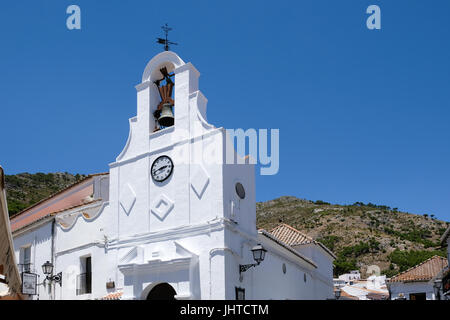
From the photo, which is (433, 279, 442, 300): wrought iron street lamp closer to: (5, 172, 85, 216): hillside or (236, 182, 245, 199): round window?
(236, 182, 245, 199): round window

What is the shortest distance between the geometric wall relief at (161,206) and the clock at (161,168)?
0.69 meters

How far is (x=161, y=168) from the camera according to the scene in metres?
19.7

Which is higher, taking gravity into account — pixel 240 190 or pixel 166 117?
pixel 166 117

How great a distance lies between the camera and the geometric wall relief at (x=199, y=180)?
18414 mm

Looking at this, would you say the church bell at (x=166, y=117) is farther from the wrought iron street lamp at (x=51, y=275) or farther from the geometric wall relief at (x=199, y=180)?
the wrought iron street lamp at (x=51, y=275)

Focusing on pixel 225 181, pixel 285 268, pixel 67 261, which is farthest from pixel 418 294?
pixel 67 261

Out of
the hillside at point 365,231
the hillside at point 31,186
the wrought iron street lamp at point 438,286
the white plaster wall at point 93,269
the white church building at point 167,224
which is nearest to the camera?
the white church building at point 167,224

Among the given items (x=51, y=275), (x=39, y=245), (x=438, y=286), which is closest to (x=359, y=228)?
(x=438, y=286)

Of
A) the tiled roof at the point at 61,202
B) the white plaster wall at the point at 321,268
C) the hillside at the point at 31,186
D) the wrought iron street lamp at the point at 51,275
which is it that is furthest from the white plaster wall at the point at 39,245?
the hillside at the point at 31,186

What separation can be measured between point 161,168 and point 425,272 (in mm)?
18677

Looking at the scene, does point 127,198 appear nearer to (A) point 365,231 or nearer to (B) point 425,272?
(B) point 425,272
